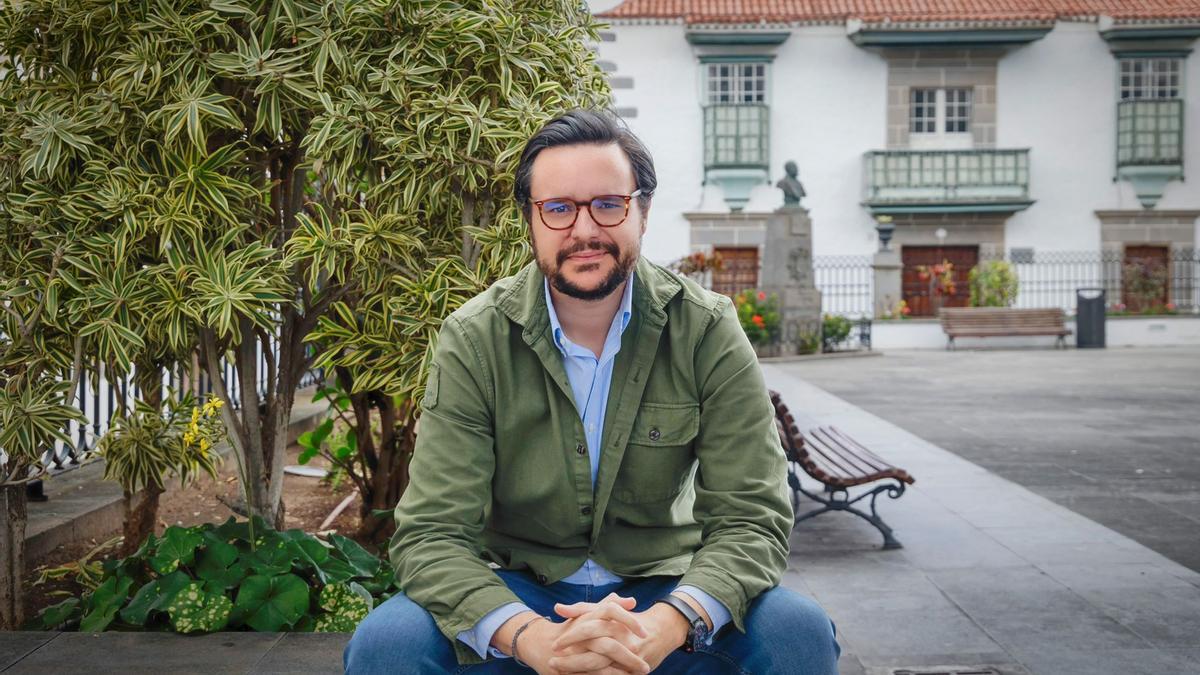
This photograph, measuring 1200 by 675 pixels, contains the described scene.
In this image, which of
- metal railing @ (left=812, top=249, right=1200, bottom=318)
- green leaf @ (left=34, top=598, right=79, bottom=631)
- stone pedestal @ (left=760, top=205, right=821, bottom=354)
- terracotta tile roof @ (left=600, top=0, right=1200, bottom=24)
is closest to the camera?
green leaf @ (left=34, top=598, right=79, bottom=631)

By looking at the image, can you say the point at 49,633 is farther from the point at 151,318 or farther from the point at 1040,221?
the point at 1040,221

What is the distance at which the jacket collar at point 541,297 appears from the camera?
244 cm

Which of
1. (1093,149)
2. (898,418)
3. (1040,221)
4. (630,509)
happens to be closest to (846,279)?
(1040,221)

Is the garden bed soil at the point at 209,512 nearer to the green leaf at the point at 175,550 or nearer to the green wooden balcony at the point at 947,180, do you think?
the green leaf at the point at 175,550

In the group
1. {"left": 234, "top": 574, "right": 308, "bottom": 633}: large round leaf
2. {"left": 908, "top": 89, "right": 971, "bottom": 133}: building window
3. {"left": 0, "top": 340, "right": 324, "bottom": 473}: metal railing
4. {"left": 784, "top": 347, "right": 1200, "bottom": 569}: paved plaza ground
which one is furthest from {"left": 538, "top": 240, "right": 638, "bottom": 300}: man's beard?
{"left": 908, "top": 89, "right": 971, "bottom": 133}: building window

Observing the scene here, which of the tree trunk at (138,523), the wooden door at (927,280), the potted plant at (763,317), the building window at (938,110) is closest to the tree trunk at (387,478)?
the tree trunk at (138,523)

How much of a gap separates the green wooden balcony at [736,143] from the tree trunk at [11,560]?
22.7 metres

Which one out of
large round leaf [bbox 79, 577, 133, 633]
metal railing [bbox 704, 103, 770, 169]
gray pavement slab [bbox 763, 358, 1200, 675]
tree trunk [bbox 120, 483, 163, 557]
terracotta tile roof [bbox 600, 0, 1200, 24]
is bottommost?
gray pavement slab [bbox 763, 358, 1200, 675]

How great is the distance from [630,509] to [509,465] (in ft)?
0.90

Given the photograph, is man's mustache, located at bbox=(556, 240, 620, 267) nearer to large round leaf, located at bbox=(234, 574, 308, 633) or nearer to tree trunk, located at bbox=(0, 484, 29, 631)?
large round leaf, located at bbox=(234, 574, 308, 633)

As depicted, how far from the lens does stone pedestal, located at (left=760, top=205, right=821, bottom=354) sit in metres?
20.8

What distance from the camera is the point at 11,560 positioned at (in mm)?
3621

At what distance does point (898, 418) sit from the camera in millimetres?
10742

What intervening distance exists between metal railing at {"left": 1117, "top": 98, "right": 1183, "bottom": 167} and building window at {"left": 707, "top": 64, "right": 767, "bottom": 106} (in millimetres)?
8020
